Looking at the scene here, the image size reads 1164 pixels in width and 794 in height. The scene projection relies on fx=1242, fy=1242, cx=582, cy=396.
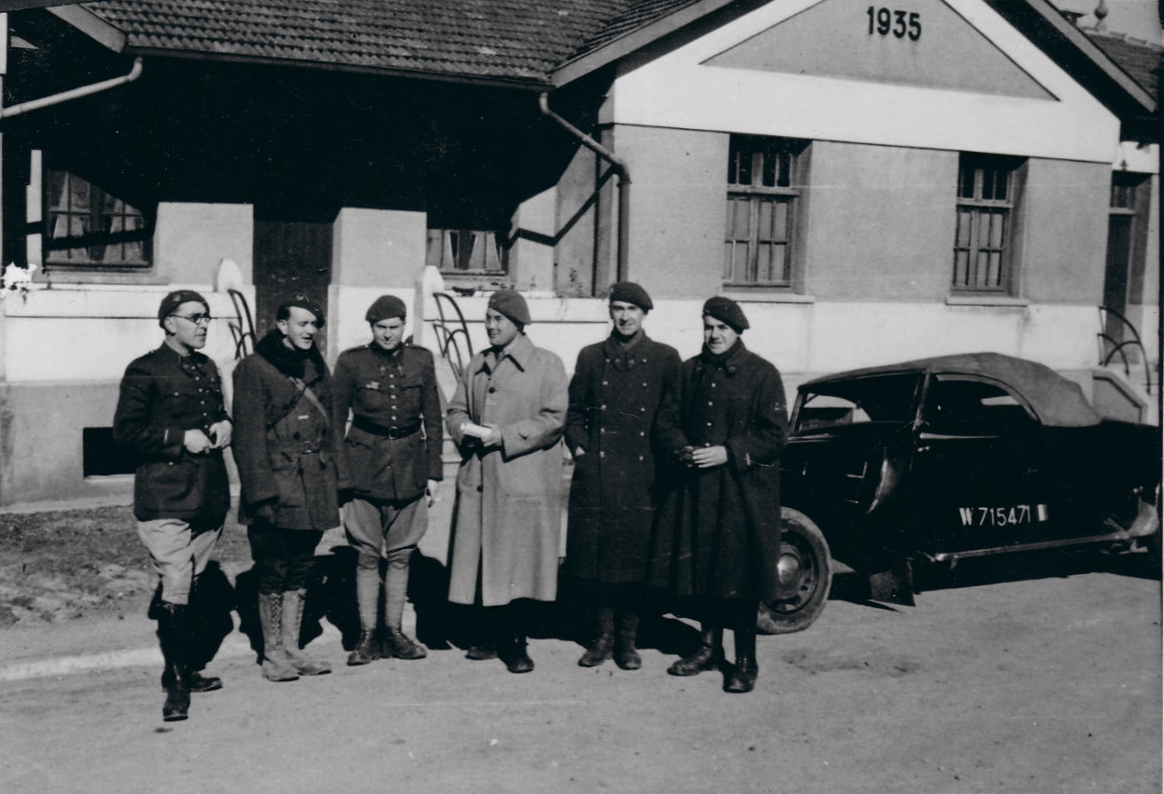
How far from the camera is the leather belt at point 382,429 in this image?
21.1ft

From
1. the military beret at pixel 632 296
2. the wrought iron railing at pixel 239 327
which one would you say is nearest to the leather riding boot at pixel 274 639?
the military beret at pixel 632 296

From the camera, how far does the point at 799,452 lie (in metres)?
8.16

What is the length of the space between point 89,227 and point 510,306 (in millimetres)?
7377

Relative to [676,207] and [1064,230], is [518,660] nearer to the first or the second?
[676,207]

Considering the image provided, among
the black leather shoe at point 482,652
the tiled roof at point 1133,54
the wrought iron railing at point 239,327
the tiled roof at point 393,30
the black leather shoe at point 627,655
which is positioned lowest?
the black leather shoe at point 482,652

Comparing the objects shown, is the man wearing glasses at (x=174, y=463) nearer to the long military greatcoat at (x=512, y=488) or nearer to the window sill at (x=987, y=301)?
the long military greatcoat at (x=512, y=488)

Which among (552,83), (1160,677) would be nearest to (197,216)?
(552,83)

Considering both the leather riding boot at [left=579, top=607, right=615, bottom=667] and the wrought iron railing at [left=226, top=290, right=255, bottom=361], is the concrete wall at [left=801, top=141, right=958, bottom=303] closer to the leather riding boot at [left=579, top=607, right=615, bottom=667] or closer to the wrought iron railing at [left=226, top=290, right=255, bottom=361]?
the wrought iron railing at [left=226, top=290, right=255, bottom=361]

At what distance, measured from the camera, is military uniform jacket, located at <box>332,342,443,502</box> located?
6.36 m

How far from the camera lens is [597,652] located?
664 centimetres

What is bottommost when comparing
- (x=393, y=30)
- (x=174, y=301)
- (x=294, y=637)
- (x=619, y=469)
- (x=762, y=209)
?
(x=294, y=637)

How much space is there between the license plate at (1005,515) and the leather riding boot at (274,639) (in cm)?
427

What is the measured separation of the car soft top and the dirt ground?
4.50 ft

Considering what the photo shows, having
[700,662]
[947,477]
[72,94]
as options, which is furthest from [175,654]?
[72,94]
